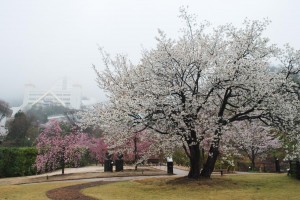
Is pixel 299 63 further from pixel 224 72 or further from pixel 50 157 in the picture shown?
pixel 50 157

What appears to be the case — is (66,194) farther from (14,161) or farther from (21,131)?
(21,131)

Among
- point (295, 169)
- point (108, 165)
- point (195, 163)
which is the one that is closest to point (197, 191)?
point (195, 163)

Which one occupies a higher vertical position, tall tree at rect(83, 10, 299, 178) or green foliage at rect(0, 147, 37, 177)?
tall tree at rect(83, 10, 299, 178)

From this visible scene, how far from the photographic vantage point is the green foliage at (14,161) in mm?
26688

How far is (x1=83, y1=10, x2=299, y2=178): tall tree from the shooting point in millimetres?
16656

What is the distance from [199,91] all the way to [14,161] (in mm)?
17188

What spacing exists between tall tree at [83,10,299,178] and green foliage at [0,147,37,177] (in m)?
12.2

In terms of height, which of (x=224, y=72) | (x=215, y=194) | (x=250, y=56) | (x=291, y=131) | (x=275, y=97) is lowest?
(x=215, y=194)

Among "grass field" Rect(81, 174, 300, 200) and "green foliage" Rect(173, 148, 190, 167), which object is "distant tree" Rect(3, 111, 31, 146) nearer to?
"green foliage" Rect(173, 148, 190, 167)

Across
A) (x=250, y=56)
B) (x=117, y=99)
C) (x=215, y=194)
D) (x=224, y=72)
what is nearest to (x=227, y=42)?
(x=250, y=56)

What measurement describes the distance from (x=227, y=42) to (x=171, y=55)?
3620 mm

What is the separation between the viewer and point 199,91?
722 inches

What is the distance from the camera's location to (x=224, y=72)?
54.3 ft

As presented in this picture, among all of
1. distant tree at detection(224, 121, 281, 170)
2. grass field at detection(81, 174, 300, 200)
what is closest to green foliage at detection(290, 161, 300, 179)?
grass field at detection(81, 174, 300, 200)
